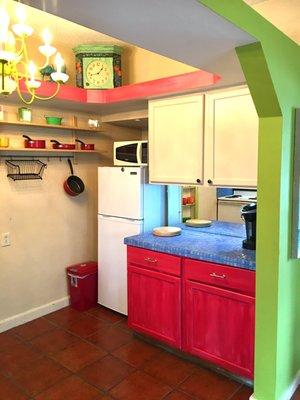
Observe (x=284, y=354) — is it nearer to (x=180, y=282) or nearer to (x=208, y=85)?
(x=180, y=282)

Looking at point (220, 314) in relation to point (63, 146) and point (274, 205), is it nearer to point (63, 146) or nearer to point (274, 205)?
point (274, 205)

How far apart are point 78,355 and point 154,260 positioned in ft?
3.16

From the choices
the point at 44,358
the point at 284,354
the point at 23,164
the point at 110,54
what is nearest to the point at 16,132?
the point at 23,164

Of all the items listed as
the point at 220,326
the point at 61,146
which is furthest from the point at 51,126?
the point at 220,326

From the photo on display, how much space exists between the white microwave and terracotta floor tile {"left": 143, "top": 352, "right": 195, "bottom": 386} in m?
1.66

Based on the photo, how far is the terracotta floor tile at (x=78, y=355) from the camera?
2.57 metres

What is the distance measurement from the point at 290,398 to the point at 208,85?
7.15ft

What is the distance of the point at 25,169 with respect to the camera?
3180 mm

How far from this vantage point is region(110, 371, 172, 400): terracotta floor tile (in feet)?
7.27

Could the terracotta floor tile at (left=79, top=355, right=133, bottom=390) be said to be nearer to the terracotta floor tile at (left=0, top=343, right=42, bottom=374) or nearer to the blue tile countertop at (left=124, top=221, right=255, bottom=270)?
the terracotta floor tile at (left=0, top=343, right=42, bottom=374)

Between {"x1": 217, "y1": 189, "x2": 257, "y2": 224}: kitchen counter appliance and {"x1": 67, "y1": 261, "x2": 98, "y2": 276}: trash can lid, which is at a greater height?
{"x1": 217, "y1": 189, "x2": 257, "y2": 224}: kitchen counter appliance

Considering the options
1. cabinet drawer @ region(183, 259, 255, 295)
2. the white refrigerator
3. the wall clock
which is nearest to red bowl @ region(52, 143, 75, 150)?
the white refrigerator

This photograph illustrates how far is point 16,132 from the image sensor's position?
3.10 meters

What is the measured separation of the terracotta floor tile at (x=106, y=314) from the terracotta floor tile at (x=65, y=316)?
Result: 13 cm
